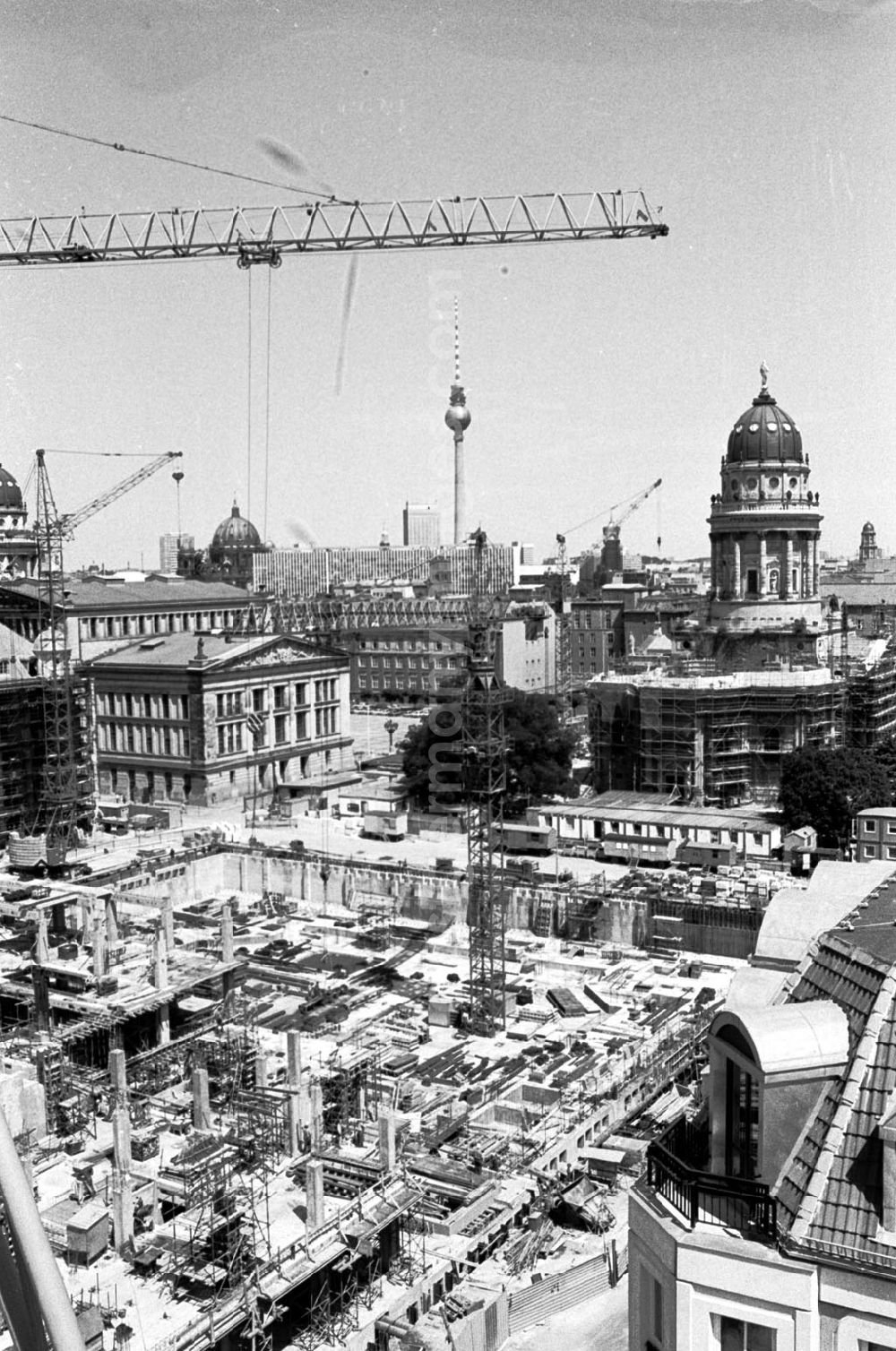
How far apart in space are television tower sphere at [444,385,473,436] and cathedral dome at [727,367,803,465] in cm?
2250

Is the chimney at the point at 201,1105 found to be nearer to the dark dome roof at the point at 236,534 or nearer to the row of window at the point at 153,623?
the row of window at the point at 153,623

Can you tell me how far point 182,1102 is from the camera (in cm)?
2111

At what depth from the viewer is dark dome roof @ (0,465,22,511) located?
62397mm

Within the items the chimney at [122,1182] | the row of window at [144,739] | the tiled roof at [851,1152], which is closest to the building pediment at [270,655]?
the row of window at [144,739]

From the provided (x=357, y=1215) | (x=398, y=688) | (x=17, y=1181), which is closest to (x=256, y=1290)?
(x=357, y=1215)

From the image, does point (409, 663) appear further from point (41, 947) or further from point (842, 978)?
point (842, 978)

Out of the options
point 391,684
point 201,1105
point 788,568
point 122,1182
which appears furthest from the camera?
point 391,684

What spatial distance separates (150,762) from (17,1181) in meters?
42.4

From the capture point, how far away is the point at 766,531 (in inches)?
1700

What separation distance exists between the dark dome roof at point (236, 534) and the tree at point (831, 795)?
65.8 meters

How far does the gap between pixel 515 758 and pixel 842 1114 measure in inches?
1334

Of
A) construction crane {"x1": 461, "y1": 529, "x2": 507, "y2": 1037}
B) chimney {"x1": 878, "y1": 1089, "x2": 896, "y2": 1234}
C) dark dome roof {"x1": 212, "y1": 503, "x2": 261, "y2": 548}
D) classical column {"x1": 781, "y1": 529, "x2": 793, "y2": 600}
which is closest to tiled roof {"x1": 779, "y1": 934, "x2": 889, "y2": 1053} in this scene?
chimney {"x1": 878, "y1": 1089, "x2": 896, "y2": 1234}

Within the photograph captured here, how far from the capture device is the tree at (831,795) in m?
32.8

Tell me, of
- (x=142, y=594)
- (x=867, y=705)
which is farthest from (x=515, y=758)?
(x=142, y=594)
